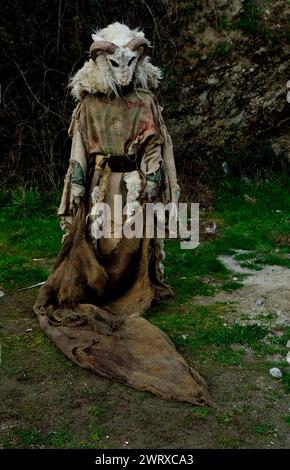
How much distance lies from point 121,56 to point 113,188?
1.00 metres

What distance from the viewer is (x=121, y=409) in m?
3.64

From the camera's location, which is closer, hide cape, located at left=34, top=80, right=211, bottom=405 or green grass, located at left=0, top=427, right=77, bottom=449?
green grass, located at left=0, top=427, right=77, bottom=449

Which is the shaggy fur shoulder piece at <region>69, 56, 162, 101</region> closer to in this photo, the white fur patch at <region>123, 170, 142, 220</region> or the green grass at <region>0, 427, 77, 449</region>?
the white fur patch at <region>123, 170, 142, 220</region>

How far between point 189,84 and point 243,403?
558cm

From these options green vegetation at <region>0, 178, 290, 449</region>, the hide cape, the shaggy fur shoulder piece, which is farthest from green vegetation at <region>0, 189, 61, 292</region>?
the shaggy fur shoulder piece

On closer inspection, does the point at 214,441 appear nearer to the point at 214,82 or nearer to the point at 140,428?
the point at 140,428

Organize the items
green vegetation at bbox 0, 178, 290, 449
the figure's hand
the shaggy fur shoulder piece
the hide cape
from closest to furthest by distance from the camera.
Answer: green vegetation at bbox 0, 178, 290, 449 → the hide cape → the shaggy fur shoulder piece → the figure's hand

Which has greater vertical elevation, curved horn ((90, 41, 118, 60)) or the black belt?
curved horn ((90, 41, 118, 60))

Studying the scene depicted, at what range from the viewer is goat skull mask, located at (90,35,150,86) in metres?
4.88

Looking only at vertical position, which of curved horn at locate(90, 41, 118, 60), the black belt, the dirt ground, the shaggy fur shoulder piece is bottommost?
the dirt ground

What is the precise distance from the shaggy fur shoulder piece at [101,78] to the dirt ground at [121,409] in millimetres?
1913

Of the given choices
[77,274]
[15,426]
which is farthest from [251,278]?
[15,426]

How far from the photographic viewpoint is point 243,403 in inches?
146

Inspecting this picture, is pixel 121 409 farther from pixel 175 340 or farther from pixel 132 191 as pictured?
pixel 132 191
